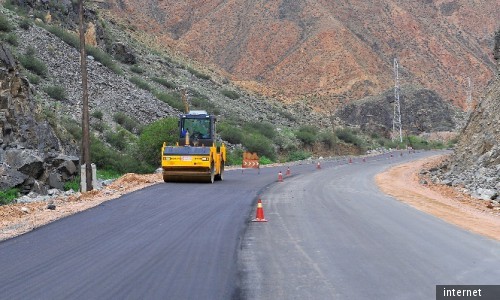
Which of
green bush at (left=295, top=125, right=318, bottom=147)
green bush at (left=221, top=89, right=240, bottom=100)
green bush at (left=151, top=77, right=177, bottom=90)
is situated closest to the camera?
green bush at (left=151, top=77, right=177, bottom=90)

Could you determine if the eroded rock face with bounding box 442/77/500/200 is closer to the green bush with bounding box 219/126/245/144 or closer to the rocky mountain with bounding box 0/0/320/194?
the rocky mountain with bounding box 0/0/320/194

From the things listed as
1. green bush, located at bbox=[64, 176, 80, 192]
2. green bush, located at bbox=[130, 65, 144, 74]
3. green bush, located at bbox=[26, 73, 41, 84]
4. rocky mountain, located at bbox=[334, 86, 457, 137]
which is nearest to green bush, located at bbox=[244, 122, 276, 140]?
green bush, located at bbox=[130, 65, 144, 74]

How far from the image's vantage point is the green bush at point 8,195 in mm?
20659

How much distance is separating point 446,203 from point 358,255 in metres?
11.4

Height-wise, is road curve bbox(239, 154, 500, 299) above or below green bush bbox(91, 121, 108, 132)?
below

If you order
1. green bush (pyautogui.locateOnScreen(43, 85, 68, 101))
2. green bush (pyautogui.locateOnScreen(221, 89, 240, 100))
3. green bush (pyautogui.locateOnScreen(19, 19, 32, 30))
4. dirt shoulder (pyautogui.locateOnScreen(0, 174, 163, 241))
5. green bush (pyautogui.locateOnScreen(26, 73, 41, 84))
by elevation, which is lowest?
dirt shoulder (pyautogui.locateOnScreen(0, 174, 163, 241))

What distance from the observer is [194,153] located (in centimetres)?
2539

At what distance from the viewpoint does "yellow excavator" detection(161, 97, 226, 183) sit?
25375mm

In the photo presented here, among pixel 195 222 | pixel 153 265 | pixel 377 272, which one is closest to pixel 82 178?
pixel 195 222

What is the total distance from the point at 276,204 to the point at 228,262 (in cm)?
900

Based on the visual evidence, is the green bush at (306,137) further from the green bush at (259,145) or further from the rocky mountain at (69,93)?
the green bush at (259,145)

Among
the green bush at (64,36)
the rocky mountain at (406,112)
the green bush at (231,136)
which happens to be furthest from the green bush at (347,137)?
the green bush at (64,36)

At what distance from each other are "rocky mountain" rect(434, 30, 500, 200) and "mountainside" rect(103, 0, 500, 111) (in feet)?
189

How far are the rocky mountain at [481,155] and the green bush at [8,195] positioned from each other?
55.3 ft
